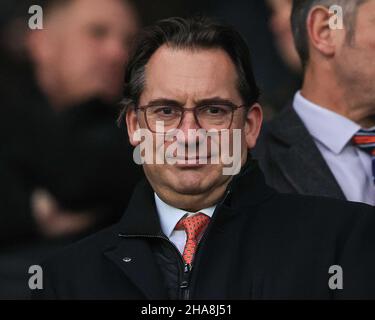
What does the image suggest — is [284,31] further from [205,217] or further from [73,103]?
[205,217]

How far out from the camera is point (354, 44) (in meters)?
3.69

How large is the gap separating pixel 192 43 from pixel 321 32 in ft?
2.63

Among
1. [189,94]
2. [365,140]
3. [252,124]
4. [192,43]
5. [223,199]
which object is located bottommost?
[223,199]

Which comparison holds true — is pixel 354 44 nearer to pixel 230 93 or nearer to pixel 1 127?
pixel 230 93

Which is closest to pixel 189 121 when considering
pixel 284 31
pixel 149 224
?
pixel 149 224

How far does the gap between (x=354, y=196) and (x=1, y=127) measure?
143 centimetres

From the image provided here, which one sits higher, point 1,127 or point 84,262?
point 1,127

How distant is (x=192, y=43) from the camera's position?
3150 millimetres

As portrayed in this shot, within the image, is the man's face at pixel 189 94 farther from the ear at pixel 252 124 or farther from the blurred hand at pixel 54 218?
the blurred hand at pixel 54 218

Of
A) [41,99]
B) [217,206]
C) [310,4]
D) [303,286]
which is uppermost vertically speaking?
[310,4]

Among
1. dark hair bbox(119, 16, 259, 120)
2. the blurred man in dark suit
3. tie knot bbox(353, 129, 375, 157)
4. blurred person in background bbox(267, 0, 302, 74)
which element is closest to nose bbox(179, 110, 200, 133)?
dark hair bbox(119, 16, 259, 120)

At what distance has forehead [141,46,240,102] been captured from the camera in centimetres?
314

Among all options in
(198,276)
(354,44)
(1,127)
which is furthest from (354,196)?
(1,127)

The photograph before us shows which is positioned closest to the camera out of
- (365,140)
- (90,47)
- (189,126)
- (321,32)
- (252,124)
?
(189,126)
